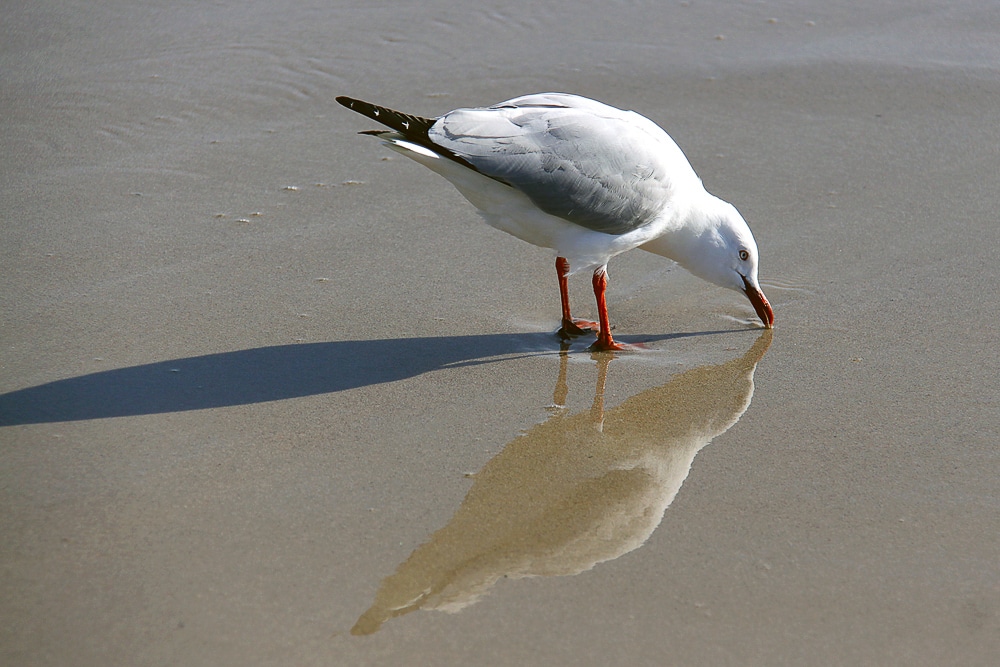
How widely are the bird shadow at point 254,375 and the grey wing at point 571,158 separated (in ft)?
2.10

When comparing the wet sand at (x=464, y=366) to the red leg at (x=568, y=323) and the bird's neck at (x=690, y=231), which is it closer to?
the red leg at (x=568, y=323)

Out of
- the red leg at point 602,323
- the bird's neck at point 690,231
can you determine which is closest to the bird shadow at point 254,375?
the red leg at point 602,323

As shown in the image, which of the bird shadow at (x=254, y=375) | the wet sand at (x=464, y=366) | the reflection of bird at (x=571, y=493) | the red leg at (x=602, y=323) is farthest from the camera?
the red leg at (x=602, y=323)

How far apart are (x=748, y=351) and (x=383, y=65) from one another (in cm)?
365

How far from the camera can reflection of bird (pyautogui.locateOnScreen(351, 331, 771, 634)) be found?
9.57ft

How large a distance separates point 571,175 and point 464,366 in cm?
91

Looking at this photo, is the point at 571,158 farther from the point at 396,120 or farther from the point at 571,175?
the point at 396,120

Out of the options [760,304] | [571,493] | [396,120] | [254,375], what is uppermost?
[396,120]

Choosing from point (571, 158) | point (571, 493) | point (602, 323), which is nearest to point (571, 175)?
point (571, 158)

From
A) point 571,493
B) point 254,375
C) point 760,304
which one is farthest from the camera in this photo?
point 760,304

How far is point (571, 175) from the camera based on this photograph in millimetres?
4102

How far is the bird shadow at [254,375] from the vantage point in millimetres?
3758

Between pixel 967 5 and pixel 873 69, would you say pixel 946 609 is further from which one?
pixel 967 5

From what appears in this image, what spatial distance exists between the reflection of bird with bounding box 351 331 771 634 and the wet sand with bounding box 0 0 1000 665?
0.05 ft
